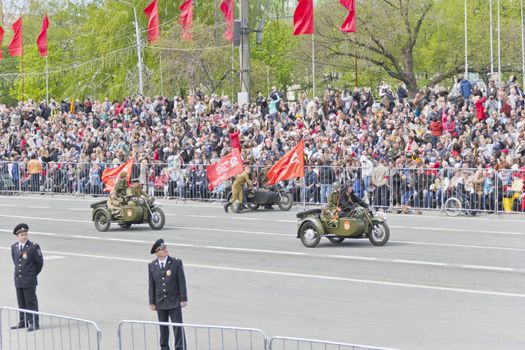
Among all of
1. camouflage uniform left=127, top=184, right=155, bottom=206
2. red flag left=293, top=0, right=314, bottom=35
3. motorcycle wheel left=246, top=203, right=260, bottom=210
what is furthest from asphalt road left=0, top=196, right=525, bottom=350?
red flag left=293, top=0, right=314, bottom=35

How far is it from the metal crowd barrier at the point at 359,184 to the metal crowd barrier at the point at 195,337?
53.7 feet

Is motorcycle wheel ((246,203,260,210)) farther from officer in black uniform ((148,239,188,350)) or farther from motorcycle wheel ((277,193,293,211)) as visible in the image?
officer in black uniform ((148,239,188,350))

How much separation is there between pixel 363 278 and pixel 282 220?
10.0 meters

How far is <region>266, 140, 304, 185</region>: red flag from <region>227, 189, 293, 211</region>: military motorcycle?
1.24 feet

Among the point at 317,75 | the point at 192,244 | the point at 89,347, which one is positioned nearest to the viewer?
the point at 89,347

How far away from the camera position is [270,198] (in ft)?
98.7

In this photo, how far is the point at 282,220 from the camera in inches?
1083

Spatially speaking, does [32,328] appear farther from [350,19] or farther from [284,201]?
[350,19]

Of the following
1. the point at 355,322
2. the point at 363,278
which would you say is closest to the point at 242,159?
the point at 363,278

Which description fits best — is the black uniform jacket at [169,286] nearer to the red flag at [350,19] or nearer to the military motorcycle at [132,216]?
the military motorcycle at [132,216]

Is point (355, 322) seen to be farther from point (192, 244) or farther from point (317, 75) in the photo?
point (317, 75)

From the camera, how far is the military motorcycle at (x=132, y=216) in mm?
25391

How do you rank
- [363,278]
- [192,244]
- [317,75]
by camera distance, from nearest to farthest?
[363,278]
[192,244]
[317,75]

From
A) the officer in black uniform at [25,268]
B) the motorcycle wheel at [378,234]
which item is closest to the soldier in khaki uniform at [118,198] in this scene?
the motorcycle wheel at [378,234]
